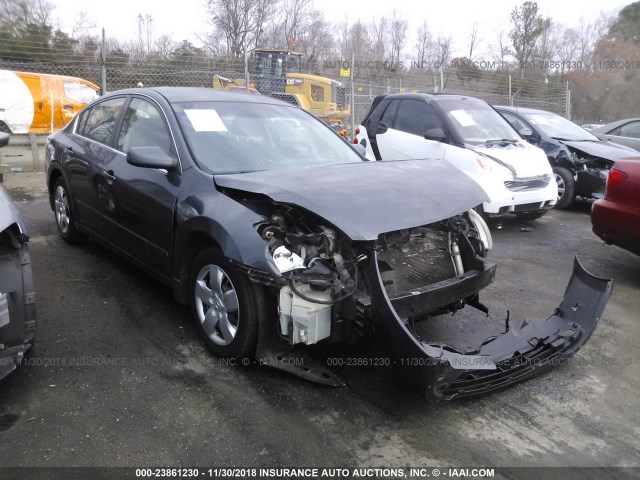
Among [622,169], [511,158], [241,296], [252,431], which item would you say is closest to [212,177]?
[241,296]

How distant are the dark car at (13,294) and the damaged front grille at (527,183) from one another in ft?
18.1

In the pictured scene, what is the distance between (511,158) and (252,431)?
544 centimetres

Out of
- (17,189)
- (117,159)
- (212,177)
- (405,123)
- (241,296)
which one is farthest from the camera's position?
(17,189)

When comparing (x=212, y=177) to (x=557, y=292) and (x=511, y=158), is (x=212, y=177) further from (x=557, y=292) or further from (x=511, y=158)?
(x=511, y=158)

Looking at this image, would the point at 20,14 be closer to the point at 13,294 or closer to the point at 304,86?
the point at 304,86

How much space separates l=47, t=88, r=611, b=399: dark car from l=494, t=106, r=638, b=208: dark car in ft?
17.9

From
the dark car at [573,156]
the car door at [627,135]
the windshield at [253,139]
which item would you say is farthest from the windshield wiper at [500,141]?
the car door at [627,135]

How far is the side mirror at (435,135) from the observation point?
6811 mm

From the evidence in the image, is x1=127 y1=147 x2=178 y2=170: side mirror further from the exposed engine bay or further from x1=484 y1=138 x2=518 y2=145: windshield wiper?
x1=484 y1=138 x2=518 y2=145: windshield wiper

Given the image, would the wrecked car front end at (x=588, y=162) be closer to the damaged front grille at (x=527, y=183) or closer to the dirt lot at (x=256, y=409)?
the damaged front grille at (x=527, y=183)

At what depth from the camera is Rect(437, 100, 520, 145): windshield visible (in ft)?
23.3

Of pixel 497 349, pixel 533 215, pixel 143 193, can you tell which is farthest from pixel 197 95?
pixel 533 215

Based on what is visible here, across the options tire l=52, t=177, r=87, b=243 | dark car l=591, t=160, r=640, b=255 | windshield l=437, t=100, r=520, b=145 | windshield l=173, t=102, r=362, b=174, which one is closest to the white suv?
windshield l=437, t=100, r=520, b=145

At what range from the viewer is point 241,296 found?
294 cm
